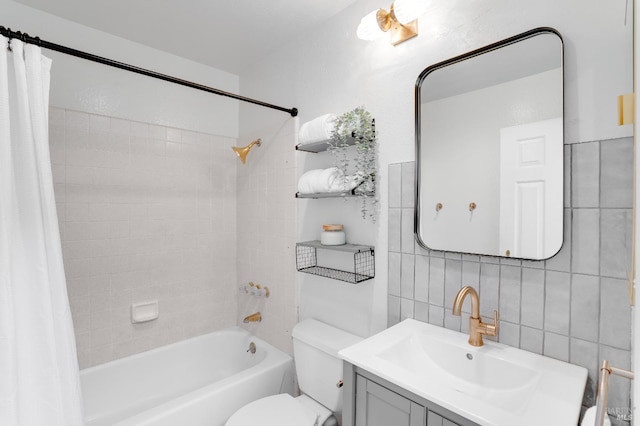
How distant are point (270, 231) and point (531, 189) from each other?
1.60m

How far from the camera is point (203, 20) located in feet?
6.19

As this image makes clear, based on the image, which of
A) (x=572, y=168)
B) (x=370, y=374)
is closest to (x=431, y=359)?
(x=370, y=374)

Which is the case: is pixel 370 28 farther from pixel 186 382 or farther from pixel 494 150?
pixel 186 382

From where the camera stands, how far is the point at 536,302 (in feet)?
3.67

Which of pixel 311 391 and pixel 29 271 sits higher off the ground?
pixel 29 271

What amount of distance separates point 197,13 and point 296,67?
24.8 inches

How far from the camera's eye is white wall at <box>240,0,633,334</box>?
99cm

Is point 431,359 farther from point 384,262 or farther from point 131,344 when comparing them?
point 131,344

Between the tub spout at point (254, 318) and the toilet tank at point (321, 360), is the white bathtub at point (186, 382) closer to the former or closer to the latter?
the tub spout at point (254, 318)

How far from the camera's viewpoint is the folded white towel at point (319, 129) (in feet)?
5.30

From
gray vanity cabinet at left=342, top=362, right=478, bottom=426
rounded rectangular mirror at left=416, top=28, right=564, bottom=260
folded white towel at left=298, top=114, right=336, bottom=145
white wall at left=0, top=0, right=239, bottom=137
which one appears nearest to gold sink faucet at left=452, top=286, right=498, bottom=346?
rounded rectangular mirror at left=416, top=28, right=564, bottom=260

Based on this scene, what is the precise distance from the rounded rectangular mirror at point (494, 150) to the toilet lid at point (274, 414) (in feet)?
3.20

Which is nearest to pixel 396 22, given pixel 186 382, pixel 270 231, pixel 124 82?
pixel 270 231

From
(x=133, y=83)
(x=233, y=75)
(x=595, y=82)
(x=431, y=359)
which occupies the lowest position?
(x=431, y=359)
